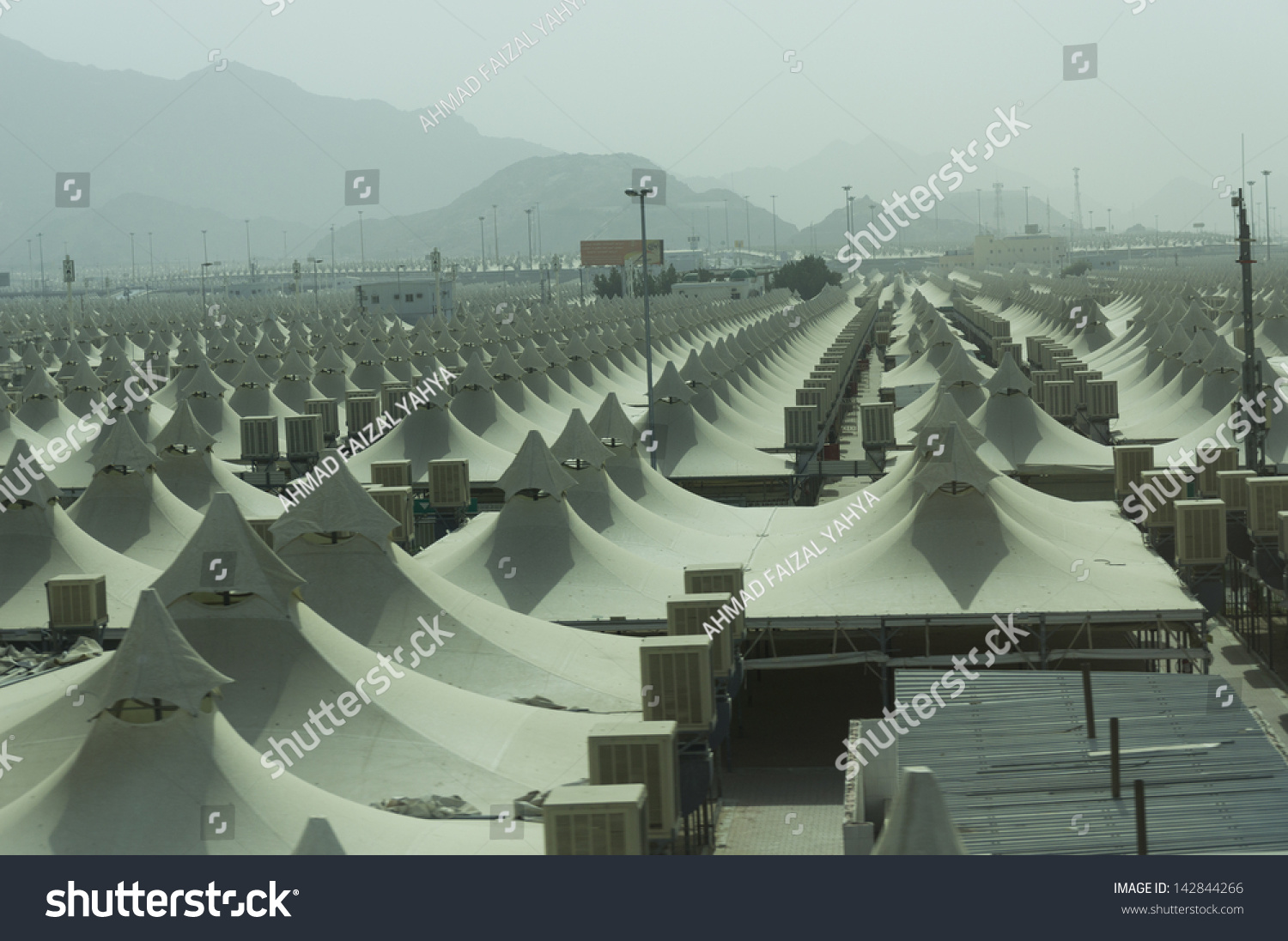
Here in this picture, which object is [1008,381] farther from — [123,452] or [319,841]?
[319,841]

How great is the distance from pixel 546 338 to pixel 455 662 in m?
59.7

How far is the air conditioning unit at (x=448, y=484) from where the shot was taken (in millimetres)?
34281

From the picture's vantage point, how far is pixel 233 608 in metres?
19.1

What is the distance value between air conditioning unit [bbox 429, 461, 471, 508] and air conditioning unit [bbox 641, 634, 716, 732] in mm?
16191

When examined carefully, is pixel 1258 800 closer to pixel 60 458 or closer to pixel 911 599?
pixel 911 599

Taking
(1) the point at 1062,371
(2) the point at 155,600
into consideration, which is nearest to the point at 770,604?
(2) the point at 155,600

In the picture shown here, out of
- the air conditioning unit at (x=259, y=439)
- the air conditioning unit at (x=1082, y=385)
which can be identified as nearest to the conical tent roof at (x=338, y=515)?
the air conditioning unit at (x=259, y=439)

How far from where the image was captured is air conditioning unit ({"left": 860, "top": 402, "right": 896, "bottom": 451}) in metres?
42.8

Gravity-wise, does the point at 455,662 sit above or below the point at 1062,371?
below

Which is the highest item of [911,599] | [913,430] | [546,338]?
[546,338]

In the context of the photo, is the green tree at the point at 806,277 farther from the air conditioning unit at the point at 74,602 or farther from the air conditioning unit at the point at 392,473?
the air conditioning unit at the point at 74,602

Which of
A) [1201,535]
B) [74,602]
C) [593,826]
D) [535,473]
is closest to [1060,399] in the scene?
[1201,535]

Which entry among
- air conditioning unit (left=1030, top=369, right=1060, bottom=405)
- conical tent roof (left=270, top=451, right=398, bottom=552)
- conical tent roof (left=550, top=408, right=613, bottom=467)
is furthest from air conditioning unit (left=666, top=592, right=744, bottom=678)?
air conditioning unit (left=1030, top=369, right=1060, bottom=405)

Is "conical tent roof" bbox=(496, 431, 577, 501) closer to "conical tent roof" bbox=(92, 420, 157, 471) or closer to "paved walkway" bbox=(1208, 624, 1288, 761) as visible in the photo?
"conical tent roof" bbox=(92, 420, 157, 471)
